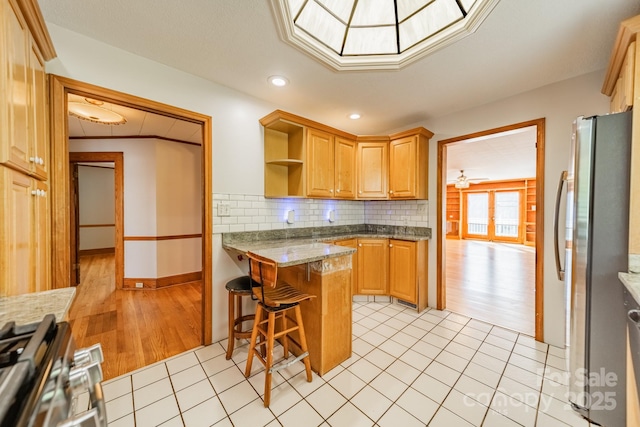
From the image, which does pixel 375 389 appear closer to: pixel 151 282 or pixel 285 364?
pixel 285 364

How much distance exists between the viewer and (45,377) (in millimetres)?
553

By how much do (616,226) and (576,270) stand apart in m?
0.32

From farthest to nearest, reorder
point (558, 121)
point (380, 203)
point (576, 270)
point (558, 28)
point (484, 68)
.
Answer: point (380, 203) < point (558, 121) < point (484, 68) < point (558, 28) < point (576, 270)

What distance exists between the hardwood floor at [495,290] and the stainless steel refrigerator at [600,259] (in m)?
1.13

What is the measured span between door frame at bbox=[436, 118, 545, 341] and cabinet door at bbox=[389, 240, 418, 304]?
0.33 metres

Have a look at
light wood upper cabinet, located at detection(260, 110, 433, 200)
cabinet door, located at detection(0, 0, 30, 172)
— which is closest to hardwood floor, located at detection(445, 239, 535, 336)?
light wood upper cabinet, located at detection(260, 110, 433, 200)

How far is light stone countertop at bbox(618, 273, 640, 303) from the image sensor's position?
105 cm

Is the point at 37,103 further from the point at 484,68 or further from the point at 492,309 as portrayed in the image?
the point at 492,309

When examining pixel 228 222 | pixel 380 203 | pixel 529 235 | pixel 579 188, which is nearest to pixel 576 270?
pixel 579 188

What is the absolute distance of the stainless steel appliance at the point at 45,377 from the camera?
471mm

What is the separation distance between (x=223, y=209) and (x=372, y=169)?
202 centimetres

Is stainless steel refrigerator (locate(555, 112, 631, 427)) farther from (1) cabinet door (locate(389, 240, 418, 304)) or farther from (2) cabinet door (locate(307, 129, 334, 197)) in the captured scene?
(2) cabinet door (locate(307, 129, 334, 197))

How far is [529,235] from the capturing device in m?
8.84

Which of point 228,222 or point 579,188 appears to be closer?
point 579,188
